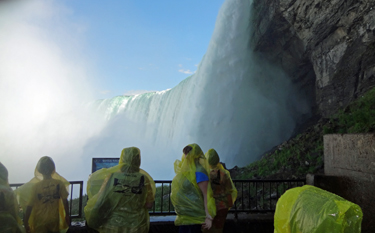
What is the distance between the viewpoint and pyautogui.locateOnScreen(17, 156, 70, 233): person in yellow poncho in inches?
136

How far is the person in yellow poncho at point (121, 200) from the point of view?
296 centimetres

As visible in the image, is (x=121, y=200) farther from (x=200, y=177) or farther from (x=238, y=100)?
(x=238, y=100)

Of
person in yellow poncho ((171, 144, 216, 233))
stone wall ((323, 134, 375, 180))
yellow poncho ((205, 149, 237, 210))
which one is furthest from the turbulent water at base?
person in yellow poncho ((171, 144, 216, 233))

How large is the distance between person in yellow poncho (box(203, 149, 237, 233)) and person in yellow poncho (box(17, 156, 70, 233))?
195 centimetres

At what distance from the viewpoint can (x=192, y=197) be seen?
3.22 meters

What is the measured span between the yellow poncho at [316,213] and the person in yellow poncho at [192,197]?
118 centimetres

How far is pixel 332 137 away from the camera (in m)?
5.41

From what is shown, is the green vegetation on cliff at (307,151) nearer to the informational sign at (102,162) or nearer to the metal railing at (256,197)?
the metal railing at (256,197)

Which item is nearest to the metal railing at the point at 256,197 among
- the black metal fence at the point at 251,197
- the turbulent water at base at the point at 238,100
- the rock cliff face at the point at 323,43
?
the black metal fence at the point at 251,197

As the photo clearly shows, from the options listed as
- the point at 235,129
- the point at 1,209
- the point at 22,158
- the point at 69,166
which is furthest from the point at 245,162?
the point at 22,158

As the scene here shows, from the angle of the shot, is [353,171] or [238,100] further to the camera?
[238,100]

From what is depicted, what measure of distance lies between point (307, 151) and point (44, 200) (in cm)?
984

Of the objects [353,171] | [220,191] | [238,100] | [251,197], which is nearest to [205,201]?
[220,191]

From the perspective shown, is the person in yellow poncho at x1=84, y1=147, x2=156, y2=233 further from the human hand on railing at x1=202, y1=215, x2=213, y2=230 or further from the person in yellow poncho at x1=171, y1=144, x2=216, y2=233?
the human hand on railing at x1=202, y1=215, x2=213, y2=230
